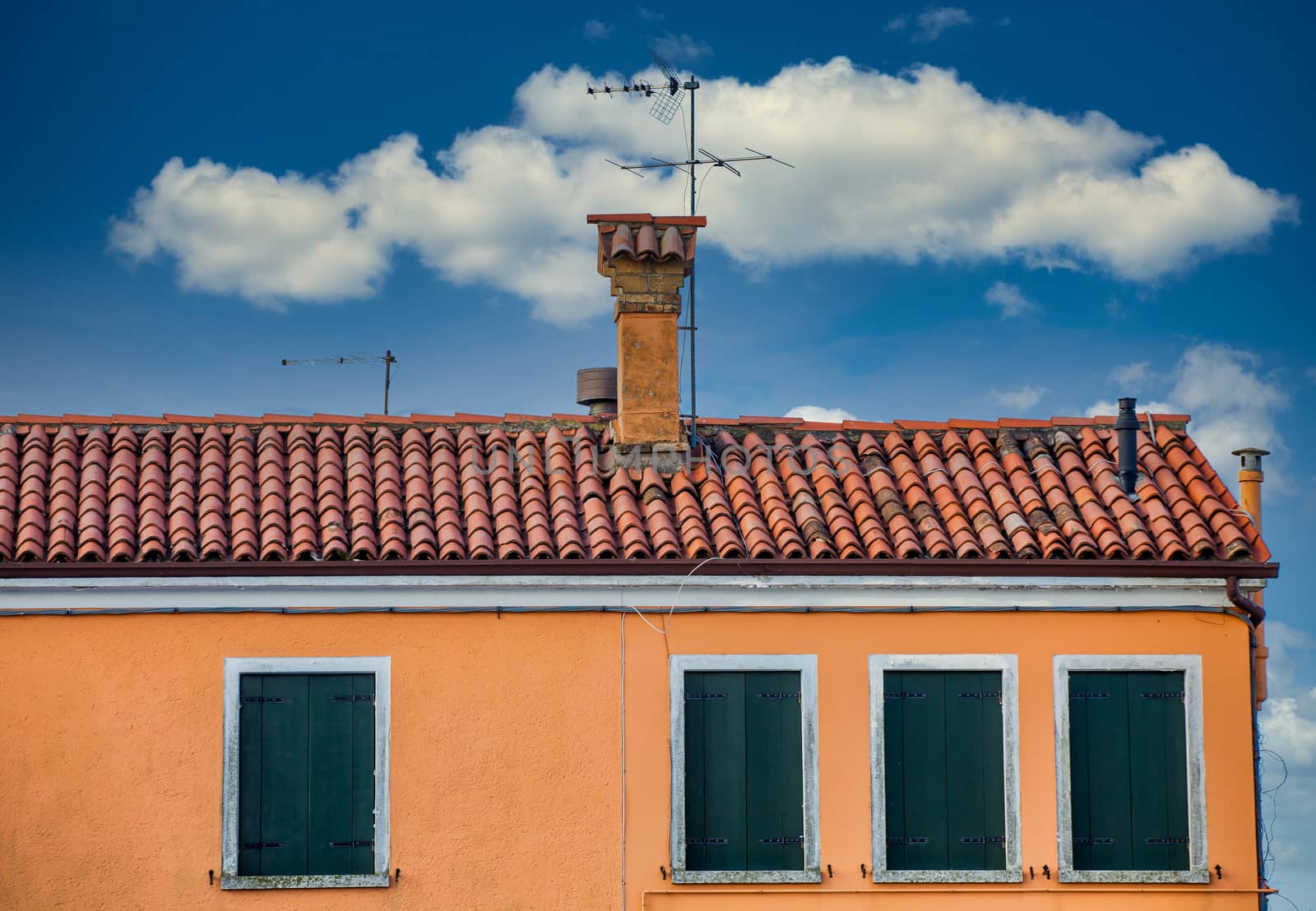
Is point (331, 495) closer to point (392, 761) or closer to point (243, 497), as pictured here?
point (243, 497)

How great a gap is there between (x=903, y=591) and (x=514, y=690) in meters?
3.00

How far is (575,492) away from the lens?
468 inches

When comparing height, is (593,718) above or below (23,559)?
below

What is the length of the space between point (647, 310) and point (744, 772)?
401 cm

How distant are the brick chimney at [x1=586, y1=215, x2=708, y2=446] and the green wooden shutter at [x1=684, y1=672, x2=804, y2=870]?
2339mm

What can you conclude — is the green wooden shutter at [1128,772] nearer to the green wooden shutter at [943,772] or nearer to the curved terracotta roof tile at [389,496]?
the green wooden shutter at [943,772]

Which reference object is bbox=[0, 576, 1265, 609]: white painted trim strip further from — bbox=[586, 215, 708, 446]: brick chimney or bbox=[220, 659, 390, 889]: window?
bbox=[586, 215, 708, 446]: brick chimney

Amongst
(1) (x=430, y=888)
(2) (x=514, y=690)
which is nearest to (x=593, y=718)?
(2) (x=514, y=690)

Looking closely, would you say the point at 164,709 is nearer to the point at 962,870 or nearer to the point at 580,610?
the point at 580,610

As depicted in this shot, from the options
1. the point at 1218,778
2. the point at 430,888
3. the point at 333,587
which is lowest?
the point at 430,888

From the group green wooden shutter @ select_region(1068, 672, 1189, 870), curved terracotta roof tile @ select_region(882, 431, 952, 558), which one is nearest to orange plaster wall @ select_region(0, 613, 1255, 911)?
green wooden shutter @ select_region(1068, 672, 1189, 870)

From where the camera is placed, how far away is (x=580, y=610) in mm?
10969

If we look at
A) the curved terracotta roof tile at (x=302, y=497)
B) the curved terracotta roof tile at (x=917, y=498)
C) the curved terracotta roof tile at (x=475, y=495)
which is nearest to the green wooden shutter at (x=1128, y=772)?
the curved terracotta roof tile at (x=917, y=498)

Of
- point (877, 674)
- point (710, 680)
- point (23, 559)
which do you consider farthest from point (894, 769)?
point (23, 559)
